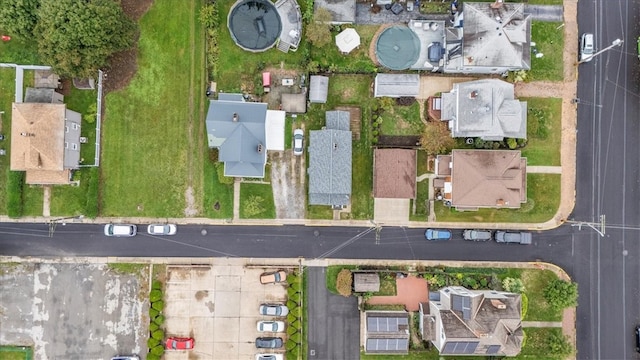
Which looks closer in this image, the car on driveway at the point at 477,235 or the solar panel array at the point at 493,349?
the solar panel array at the point at 493,349

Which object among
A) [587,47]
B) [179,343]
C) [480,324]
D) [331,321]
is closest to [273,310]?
[331,321]

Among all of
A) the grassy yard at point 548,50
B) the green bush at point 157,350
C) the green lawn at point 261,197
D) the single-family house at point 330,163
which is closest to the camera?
the single-family house at point 330,163

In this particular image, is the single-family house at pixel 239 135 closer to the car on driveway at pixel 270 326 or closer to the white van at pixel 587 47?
the car on driveway at pixel 270 326

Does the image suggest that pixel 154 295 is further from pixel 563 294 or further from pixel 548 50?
pixel 548 50

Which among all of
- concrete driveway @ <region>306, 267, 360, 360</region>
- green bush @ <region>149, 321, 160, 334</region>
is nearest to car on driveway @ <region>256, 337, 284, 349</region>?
concrete driveway @ <region>306, 267, 360, 360</region>

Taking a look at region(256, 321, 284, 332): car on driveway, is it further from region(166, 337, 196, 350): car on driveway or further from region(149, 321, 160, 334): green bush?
region(149, 321, 160, 334): green bush

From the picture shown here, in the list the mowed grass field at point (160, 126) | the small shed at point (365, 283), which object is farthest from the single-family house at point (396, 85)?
the small shed at point (365, 283)

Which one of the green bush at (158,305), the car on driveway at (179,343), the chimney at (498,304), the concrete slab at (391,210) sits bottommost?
the car on driveway at (179,343)
